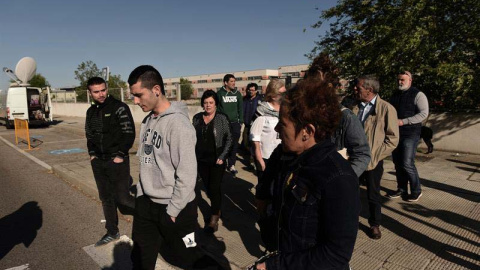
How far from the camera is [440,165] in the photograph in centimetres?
694

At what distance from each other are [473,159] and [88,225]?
27.2ft

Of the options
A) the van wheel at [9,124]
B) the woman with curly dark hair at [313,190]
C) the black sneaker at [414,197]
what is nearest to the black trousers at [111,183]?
the woman with curly dark hair at [313,190]

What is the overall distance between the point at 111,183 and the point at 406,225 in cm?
375

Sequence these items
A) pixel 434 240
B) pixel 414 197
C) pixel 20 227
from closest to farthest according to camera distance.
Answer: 1. pixel 434 240
2. pixel 20 227
3. pixel 414 197

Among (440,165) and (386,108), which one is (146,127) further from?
→ (440,165)

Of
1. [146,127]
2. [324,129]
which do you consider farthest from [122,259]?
[324,129]

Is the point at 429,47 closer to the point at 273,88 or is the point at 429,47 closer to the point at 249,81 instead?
the point at 249,81

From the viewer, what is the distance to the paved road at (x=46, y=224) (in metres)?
3.55

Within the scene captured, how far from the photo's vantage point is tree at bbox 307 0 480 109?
755cm

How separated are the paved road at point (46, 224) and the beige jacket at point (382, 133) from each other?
330cm

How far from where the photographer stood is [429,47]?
25.8 feet

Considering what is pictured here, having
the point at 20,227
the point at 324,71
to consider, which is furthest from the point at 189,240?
the point at 20,227

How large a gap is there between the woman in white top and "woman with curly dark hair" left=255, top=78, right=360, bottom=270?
6.11 ft

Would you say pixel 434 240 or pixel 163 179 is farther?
pixel 434 240
